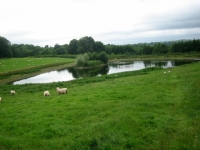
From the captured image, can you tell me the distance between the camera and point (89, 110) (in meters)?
15.2

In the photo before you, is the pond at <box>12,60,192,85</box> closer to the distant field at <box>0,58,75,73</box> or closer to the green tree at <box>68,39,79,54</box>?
the distant field at <box>0,58,75,73</box>

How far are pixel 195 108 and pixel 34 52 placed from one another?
184 metres

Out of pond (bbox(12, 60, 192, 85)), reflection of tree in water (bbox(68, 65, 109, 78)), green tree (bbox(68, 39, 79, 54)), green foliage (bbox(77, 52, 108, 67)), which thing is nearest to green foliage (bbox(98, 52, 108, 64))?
green foliage (bbox(77, 52, 108, 67))

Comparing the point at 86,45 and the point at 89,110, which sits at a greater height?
the point at 86,45

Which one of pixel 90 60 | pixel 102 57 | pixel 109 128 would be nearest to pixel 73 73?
pixel 90 60

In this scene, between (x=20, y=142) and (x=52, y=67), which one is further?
(x=52, y=67)

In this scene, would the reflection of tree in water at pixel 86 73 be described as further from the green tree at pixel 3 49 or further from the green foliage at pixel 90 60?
the green tree at pixel 3 49

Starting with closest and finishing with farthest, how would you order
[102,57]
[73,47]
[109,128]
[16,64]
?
[109,128]
[16,64]
[102,57]
[73,47]

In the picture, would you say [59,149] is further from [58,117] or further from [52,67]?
[52,67]

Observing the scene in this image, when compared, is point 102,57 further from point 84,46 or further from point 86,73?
point 84,46

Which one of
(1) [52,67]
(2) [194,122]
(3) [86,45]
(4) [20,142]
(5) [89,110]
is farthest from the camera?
(3) [86,45]

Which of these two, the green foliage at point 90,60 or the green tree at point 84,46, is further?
the green tree at point 84,46

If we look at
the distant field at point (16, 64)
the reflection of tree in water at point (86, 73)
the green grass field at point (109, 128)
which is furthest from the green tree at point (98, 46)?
the green grass field at point (109, 128)

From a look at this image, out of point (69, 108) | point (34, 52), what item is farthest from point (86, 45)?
point (69, 108)
